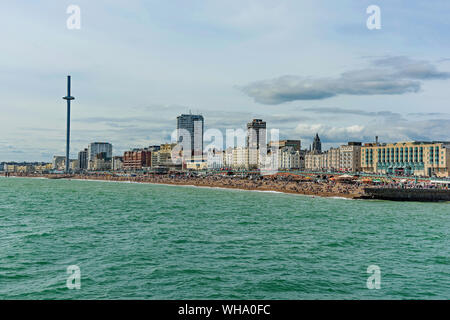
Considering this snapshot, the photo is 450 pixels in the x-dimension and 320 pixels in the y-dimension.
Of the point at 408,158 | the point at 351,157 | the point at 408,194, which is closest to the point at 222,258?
the point at 408,194

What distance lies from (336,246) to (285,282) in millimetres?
9723

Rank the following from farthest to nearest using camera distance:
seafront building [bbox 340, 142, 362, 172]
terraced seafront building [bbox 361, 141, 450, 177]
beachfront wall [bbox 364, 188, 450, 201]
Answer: seafront building [bbox 340, 142, 362, 172]
terraced seafront building [bbox 361, 141, 450, 177]
beachfront wall [bbox 364, 188, 450, 201]

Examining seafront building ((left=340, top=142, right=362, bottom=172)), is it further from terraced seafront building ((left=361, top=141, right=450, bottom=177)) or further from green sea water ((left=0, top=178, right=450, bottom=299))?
green sea water ((left=0, top=178, right=450, bottom=299))

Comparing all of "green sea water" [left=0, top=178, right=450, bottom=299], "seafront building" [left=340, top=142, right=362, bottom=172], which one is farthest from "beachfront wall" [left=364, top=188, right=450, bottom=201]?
"seafront building" [left=340, top=142, right=362, bottom=172]

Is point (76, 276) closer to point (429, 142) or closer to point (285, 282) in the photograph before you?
point (285, 282)

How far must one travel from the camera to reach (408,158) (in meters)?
162

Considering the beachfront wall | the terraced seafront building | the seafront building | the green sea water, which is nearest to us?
the green sea water

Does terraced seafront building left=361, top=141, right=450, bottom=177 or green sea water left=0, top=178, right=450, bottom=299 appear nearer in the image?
green sea water left=0, top=178, right=450, bottom=299

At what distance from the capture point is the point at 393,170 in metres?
162

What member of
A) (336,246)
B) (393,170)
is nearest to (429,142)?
(393,170)

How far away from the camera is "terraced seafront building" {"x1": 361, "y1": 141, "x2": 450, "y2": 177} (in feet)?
482

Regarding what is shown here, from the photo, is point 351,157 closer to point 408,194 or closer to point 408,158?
point 408,158
